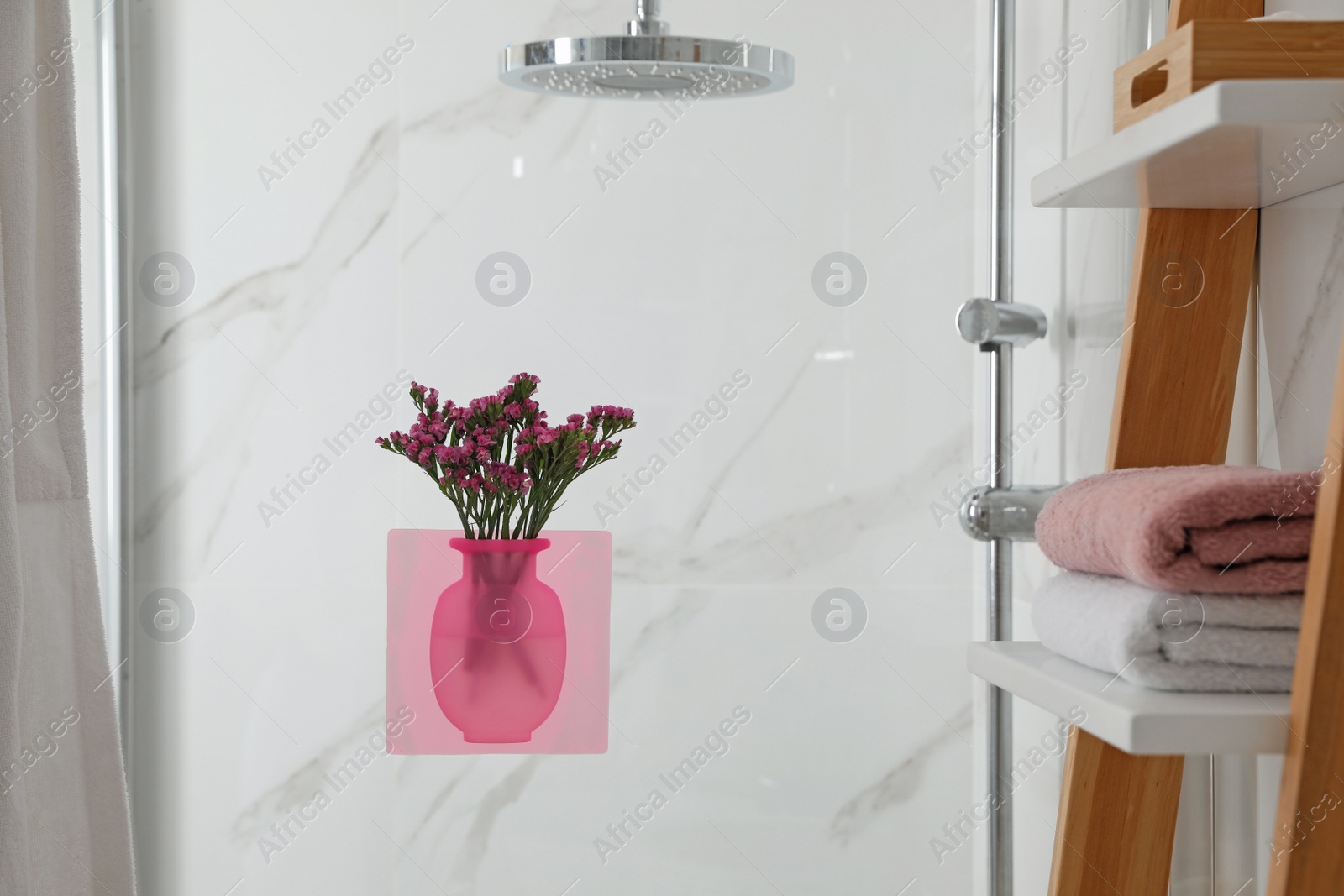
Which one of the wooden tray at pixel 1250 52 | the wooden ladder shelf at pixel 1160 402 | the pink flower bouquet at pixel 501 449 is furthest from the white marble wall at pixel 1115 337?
the pink flower bouquet at pixel 501 449

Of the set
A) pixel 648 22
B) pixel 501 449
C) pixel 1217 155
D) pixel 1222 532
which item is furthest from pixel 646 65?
pixel 1222 532

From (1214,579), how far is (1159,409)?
0.21 meters

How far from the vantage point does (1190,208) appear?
75 centimetres

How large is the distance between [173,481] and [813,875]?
78 cm

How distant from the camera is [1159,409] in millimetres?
761

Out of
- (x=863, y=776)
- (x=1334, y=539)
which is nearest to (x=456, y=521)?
(x=863, y=776)

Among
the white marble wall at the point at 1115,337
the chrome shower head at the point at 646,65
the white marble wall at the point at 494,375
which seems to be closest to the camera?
the white marble wall at the point at 1115,337

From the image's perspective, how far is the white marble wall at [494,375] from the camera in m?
1.17

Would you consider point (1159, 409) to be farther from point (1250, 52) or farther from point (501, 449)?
point (501, 449)

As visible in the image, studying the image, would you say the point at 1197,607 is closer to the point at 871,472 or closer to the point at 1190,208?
the point at 1190,208

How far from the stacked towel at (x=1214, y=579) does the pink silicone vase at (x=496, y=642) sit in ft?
1.62

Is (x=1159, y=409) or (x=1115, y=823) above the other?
(x=1159, y=409)

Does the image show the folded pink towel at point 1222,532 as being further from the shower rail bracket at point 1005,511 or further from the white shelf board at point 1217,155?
the shower rail bracket at point 1005,511

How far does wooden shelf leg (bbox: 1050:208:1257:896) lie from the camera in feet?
2.45
